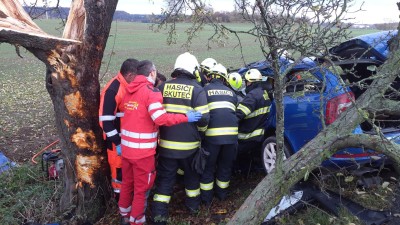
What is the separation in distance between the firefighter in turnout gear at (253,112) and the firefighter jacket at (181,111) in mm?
812

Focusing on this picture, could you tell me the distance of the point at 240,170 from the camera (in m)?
5.58

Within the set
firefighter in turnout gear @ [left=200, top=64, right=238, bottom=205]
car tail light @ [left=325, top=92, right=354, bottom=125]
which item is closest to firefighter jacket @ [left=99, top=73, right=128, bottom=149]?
firefighter in turnout gear @ [left=200, top=64, right=238, bottom=205]

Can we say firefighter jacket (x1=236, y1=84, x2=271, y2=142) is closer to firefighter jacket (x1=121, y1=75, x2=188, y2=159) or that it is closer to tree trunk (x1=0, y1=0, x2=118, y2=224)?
firefighter jacket (x1=121, y1=75, x2=188, y2=159)

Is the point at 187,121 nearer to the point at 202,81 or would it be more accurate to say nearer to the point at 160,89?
the point at 160,89

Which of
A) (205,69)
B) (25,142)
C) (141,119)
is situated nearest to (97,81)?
(141,119)

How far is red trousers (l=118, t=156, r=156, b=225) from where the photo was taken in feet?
13.4

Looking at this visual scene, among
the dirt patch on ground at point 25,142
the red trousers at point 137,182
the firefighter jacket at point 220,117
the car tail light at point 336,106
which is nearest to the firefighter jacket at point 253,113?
the firefighter jacket at point 220,117

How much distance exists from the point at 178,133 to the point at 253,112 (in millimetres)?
1236

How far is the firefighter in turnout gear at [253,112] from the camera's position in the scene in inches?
196

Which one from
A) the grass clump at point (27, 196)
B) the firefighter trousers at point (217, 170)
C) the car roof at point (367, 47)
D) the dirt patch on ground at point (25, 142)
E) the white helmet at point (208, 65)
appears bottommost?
the dirt patch on ground at point (25, 142)

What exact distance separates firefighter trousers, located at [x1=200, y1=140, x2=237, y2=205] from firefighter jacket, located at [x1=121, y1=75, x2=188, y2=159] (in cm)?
80

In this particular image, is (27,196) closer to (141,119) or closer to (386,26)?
(141,119)

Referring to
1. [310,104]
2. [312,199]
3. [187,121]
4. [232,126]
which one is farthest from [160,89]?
[312,199]

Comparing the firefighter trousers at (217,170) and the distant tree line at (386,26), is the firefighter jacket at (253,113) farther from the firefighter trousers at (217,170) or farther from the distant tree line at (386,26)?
the distant tree line at (386,26)
